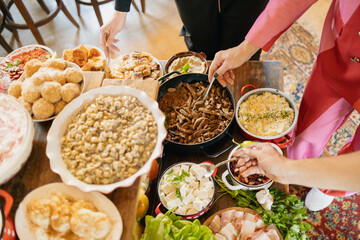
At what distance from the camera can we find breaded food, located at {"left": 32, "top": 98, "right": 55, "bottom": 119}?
112 centimetres

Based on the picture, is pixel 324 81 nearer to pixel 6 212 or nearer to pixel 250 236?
pixel 250 236

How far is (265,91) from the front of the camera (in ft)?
5.69

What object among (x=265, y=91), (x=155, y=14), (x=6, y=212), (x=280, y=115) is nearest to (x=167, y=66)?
(x=265, y=91)

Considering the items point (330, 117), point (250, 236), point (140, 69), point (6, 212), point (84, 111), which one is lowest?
point (250, 236)

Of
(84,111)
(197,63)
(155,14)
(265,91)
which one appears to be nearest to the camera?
(84,111)

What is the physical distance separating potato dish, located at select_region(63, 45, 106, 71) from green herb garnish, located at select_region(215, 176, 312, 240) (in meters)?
1.17

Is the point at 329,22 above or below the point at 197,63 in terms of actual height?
above

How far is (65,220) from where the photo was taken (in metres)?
0.88

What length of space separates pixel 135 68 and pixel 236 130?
839 mm

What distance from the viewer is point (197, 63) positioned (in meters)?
1.97

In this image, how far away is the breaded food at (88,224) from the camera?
2.86 ft

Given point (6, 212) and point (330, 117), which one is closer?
point (6, 212)

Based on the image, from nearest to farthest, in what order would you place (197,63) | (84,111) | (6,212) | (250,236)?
(6,212) → (84,111) → (250,236) → (197,63)

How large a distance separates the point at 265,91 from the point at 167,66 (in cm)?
71
